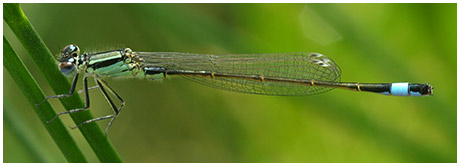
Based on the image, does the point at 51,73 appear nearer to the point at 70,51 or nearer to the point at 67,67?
the point at 67,67

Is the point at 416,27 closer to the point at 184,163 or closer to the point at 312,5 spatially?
the point at 312,5

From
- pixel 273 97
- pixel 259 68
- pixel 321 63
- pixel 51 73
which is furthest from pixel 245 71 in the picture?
pixel 51 73

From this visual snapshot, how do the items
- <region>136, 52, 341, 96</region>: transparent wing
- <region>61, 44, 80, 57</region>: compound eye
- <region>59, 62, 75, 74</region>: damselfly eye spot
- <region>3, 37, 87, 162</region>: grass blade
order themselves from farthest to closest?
<region>136, 52, 341, 96</region>: transparent wing
<region>61, 44, 80, 57</region>: compound eye
<region>59, 62, 75, 74</region>: damselfly eye spot
<region>3, 37, 87, 162</region>: grass blade

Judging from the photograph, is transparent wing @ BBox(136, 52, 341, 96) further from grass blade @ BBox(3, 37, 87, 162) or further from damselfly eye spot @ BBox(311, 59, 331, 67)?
grass blade @ BBox(3, 37, 87, 162)

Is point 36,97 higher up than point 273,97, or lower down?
higher up

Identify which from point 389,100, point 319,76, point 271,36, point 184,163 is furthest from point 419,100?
point 184,163

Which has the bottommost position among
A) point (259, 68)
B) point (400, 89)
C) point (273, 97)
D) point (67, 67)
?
point (273, 97)

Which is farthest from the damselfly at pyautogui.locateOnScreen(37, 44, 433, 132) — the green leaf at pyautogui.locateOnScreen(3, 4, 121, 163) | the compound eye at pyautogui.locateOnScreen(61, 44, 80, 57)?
the green leaf at pyautogui.locateOnScreen(3, 4, 121, 163)
